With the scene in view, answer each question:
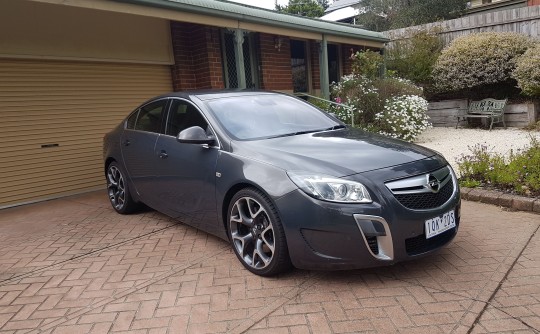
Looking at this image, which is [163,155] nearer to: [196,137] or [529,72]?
[196,137]

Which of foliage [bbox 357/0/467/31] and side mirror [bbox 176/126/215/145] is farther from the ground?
foliage [bbox 357/0/467/31]

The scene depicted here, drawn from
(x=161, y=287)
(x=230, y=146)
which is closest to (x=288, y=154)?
(x=230, y=146)

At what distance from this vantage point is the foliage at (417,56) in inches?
451

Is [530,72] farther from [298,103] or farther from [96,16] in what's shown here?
[96,16]

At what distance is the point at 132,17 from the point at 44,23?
1635 millimetres

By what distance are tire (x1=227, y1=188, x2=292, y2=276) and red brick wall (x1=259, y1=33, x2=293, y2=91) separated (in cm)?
715

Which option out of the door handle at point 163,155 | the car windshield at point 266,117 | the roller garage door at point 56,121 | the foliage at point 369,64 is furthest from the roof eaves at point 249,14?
the car windshield at point 266,117

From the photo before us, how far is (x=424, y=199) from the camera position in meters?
2.84

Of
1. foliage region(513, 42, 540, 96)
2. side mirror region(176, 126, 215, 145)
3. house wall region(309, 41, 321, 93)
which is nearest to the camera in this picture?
side mirror region(176, 126, 215, 145)

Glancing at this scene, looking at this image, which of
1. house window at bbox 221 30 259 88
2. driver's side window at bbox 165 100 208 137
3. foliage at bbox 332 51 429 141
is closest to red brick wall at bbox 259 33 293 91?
house window at bbox 221 30 259 88

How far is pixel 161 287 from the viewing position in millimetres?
3072

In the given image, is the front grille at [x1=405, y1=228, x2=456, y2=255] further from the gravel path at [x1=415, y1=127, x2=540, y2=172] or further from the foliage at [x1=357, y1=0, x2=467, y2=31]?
the foliage at [x1=357, y1=0, x2=467, y2=31]

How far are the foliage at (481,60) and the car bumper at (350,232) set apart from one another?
848 cm

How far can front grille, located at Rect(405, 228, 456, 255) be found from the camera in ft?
9.04
